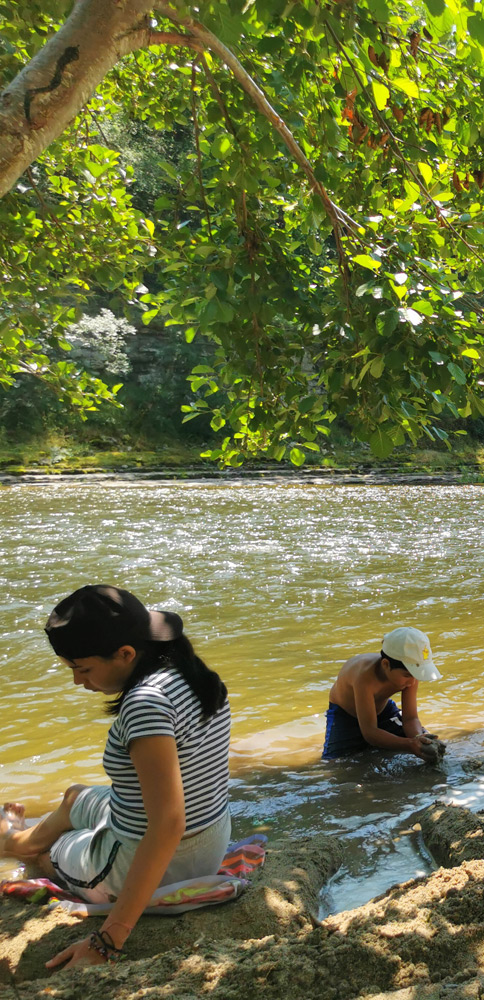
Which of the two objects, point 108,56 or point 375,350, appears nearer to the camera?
point 108,56

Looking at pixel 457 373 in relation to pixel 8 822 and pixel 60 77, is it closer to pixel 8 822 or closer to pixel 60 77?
pixel 60 77

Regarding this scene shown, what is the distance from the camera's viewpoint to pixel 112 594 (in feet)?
7.97

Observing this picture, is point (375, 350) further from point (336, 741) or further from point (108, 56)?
point (336, 741)

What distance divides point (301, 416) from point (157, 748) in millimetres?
2299

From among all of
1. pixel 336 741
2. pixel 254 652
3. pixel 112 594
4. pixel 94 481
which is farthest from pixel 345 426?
pixel 112 594

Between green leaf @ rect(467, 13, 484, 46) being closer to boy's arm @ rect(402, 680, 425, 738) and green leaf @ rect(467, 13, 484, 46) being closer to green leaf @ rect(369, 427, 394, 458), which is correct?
green leaf @ rect(369, 427, 394, 458)

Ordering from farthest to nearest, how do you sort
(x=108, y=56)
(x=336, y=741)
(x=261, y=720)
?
(x=261, y=720) < (x=336, y=741) < (x=108, y=56)

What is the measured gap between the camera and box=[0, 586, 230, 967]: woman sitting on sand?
7.66ft

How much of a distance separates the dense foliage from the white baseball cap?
1.17 metres

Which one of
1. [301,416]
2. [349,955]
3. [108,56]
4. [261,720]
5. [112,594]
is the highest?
[108,56]

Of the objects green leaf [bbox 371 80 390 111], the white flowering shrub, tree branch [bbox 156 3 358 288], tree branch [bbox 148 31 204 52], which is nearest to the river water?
tree branch [bbox 156 3 358 288]

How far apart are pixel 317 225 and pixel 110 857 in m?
2.95

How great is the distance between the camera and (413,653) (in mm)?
4398

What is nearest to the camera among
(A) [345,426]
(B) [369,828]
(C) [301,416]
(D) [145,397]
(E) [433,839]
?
(E) [433,839]
